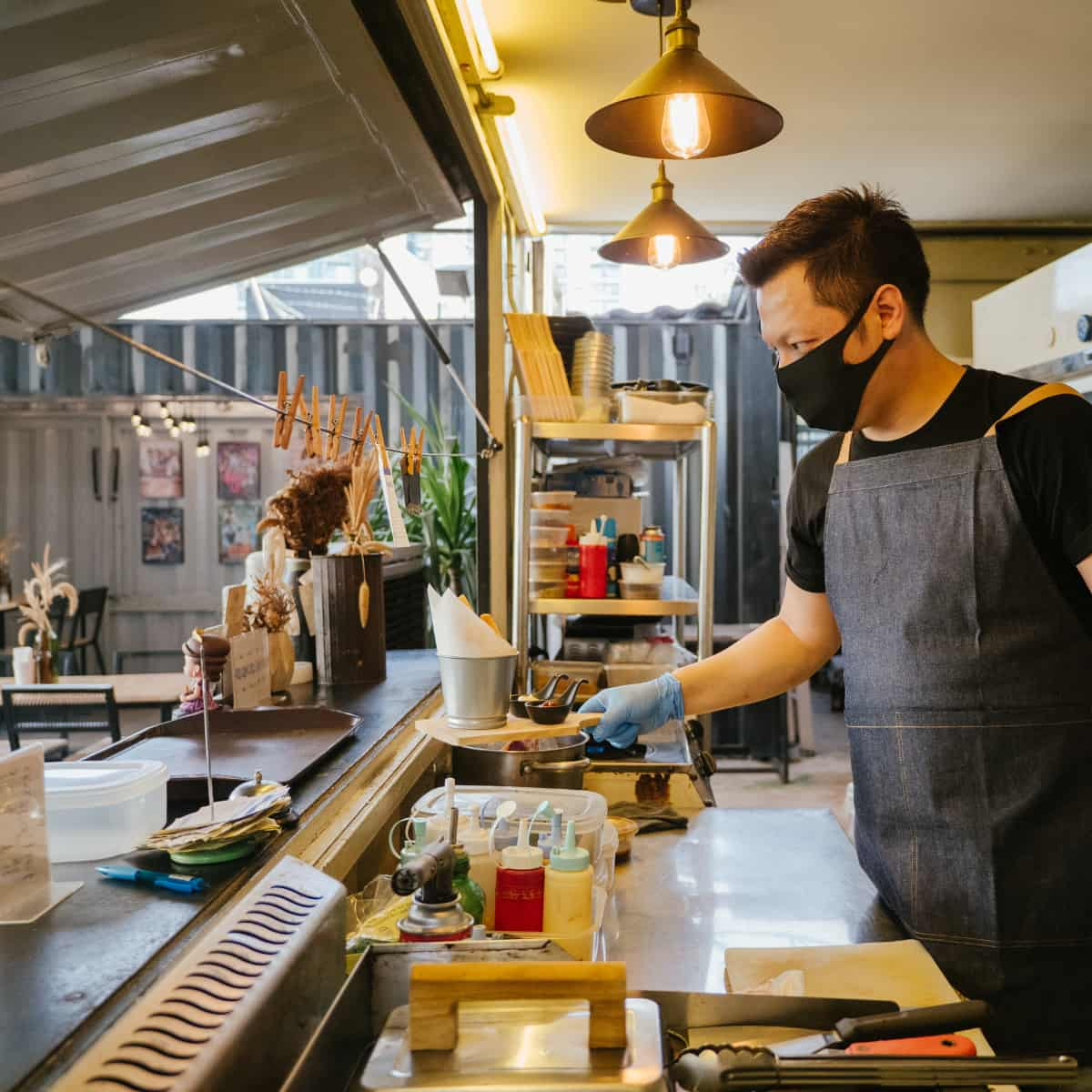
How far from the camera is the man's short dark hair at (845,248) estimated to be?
5.84 feet

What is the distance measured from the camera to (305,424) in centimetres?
183

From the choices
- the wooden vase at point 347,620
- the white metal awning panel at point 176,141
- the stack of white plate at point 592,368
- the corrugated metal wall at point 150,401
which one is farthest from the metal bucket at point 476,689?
the corrugated metal wall at point 150,401

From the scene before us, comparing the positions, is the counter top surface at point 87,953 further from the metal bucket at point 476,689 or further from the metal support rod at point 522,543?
the metal support rod at point 522,543

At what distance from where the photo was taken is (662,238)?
134 inches

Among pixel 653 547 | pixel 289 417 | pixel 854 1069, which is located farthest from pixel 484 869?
pixel 653 547

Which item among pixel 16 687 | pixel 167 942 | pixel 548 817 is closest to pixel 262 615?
pixel 548 817

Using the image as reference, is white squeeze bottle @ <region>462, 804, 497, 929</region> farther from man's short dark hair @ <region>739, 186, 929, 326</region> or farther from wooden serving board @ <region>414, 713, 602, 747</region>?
man's short dark hair @ <region>739, 186, 929, 326</region>

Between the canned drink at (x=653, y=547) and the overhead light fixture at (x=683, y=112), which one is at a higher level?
the overhead light fixture at (x=683, y=112)

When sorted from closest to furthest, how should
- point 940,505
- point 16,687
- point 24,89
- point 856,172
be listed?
point 24,89 < point 940,505 < point 16,687 < point 856,172

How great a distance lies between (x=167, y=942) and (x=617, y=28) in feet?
10.5

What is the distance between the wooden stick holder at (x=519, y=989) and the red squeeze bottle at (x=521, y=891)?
54 cm

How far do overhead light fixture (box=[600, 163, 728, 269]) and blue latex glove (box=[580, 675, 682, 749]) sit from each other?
5.47 feet

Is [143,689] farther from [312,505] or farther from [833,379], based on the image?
[833,379]

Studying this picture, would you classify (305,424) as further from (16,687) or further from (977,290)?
(977,290)
